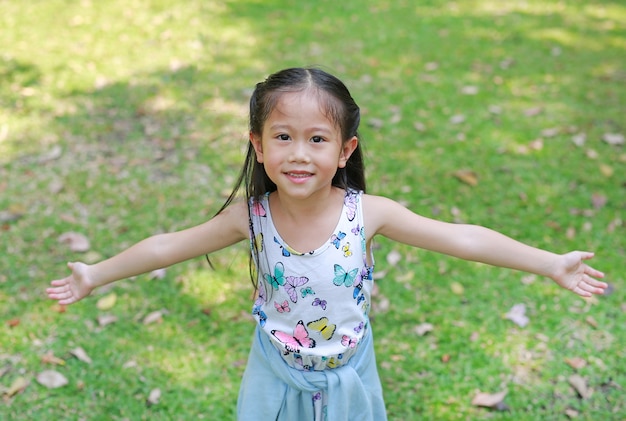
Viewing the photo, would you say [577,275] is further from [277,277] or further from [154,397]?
[154,397]

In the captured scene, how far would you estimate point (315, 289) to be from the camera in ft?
5.90

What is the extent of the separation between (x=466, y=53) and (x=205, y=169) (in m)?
2.84

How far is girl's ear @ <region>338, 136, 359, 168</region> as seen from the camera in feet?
5.86

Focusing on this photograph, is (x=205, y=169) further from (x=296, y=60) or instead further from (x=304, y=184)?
(x=304, y=184)

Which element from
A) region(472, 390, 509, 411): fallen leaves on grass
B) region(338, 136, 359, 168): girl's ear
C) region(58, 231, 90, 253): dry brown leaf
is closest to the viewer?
region(338, 136, 359, 168): girl's ear

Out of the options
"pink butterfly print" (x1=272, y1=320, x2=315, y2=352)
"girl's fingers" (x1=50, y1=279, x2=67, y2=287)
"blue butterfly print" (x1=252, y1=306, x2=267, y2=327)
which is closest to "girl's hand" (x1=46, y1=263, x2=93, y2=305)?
"girl's fingers" (x1=50, y1=279, x2=67, y2=287)

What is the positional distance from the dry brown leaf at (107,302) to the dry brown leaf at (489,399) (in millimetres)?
1732

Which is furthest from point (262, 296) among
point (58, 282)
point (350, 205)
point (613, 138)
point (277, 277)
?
point (613, 138)

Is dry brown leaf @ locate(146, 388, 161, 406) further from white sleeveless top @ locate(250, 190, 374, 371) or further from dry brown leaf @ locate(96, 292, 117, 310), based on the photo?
white sleeveless top @ locate(250, 190, 374, 371)

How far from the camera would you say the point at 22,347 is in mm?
2971

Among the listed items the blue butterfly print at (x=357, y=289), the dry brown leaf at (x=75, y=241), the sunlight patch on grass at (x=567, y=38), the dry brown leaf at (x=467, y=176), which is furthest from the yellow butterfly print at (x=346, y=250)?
the sunlight patch on grass at (x=567, y=38)

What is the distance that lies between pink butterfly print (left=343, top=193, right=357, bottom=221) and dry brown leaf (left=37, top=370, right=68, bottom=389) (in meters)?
1.65

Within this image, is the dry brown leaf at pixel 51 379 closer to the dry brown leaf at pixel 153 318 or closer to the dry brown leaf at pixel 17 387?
the dry brown leaf at pixel 17 387

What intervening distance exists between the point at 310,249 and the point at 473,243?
1.51 ft
